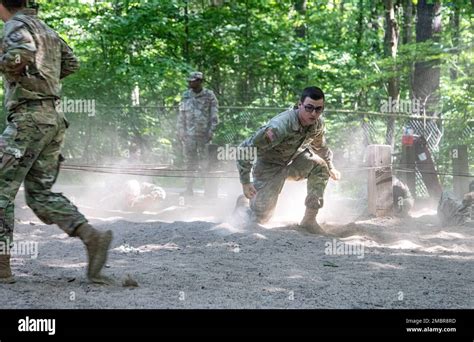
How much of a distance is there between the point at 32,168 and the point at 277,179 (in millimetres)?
3981

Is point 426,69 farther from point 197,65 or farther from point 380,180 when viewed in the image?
point 380,180

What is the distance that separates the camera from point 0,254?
4.43 m

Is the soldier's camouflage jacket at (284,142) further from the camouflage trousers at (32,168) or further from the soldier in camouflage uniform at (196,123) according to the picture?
the soldier in camouflage uniform at (196,123)

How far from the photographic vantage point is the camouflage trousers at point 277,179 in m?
7.82

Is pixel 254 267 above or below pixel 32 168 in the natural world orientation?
below

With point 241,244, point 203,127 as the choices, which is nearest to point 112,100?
point 203,127

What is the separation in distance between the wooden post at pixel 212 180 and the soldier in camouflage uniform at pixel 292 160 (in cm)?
359

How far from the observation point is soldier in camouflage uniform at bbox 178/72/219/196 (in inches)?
484

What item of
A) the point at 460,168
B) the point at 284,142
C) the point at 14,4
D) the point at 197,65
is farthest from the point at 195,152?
the point at 14,4

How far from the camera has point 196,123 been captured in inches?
489

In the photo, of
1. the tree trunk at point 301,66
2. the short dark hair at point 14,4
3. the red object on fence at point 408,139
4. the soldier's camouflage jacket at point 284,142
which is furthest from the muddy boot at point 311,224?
the tree trunk at point 301,66

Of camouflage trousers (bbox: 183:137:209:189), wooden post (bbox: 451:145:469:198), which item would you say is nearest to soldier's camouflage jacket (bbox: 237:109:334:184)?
wooden post (bbox: 451:145:469:198)

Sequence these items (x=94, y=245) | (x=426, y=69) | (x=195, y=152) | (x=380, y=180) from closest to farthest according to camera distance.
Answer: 1. (x=94, y=245)
2. (x=380, y=180)
3. (x=195, y=152)
4. (x=426, y=69)
